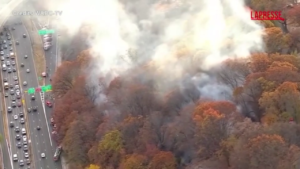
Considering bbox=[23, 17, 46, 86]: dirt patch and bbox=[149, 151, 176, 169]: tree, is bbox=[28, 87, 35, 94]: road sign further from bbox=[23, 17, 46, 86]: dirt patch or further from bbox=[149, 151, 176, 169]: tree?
bbox=[149, 151, 176, 169]: tree

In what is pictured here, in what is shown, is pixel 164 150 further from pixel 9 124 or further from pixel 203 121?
pixel 9 124

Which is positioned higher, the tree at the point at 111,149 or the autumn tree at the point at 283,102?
the autumn tree at the point at 283,102

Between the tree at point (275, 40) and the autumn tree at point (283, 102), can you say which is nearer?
the autumn tree at point (283, 102)

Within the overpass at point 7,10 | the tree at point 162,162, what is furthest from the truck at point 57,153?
the overpass at point 7,10

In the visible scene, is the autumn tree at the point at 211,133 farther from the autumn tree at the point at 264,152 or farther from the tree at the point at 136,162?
the tree at the point at 136,162

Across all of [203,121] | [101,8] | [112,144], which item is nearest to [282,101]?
[203,121]

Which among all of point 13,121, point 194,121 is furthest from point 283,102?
point 13,121

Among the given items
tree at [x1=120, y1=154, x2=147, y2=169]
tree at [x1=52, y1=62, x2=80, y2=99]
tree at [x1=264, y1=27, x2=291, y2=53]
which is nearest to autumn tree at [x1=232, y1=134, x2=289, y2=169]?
tree at [x1=120, y1=154, x2=147, y2=169]
